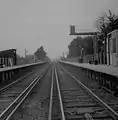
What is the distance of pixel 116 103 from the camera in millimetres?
8148

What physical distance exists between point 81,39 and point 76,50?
720 centimetres

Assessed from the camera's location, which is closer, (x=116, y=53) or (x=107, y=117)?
(x=107, y=117)

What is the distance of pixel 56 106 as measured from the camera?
795cm

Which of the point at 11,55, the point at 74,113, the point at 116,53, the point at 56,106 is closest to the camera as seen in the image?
the point at 74,113

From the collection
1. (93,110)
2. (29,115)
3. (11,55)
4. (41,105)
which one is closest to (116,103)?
(93,110)

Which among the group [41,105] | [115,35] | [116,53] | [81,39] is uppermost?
[81,39]

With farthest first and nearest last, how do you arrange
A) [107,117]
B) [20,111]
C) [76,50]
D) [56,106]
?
[76,50] → [56,106] → [20,111] → [107,117]

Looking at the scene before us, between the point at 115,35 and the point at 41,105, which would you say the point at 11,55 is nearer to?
the point at 115,35

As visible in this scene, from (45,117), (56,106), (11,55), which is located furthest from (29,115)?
(11,55)

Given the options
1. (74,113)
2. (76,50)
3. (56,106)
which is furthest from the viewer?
(76,50)

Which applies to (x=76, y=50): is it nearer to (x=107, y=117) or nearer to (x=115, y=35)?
(x=115, y=35)

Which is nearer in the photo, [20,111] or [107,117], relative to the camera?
[107,117]

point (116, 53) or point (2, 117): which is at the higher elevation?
point (116, 53)

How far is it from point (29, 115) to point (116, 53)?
365 inches
